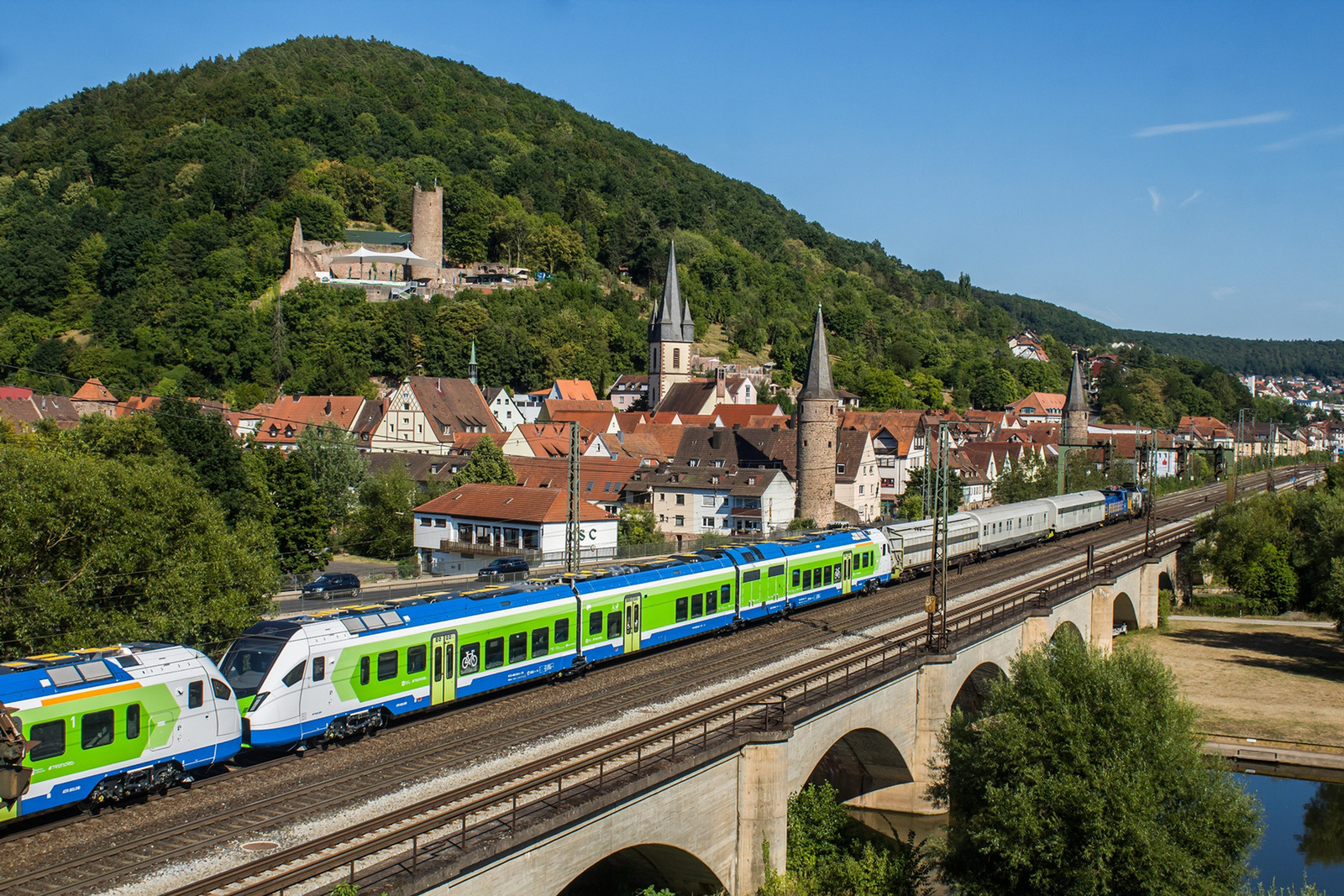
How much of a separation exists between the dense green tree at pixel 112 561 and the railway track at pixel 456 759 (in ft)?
30.9

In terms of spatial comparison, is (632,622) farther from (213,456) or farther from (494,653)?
(213,456)

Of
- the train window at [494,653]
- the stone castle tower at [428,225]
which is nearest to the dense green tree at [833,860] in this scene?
the train window at [494,653]

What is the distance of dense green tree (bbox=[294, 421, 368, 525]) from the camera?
63719mm

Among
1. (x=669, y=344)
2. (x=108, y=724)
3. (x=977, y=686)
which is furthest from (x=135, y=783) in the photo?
(x=669, y=344)

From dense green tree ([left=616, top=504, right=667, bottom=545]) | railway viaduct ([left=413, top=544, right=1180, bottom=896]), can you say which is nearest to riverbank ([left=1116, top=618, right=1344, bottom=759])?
railway viaduct ([left=413, top=544, right=1180, bottom=896])

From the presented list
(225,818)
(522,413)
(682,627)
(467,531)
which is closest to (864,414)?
(522,413)

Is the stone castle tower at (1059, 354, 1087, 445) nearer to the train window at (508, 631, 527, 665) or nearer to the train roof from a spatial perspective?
the train window at (508, 631, 527, 665)

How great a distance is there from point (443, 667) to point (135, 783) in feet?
20.7

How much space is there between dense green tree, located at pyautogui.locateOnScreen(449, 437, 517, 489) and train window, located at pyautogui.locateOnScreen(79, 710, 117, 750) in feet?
158

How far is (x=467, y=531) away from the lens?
56.0m

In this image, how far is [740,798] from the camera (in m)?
19.6

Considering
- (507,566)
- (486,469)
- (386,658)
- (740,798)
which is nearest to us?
(740,798)

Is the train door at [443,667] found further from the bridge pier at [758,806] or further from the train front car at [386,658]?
the bridge pier at [758,806]

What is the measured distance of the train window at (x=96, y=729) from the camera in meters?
15.3
